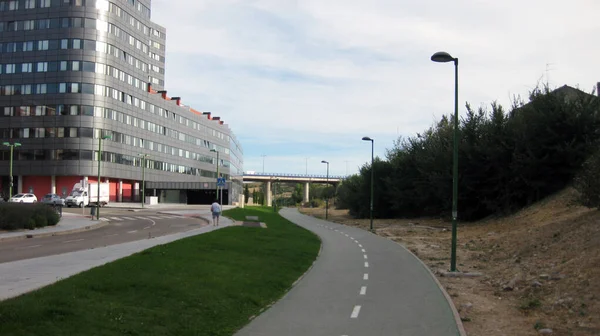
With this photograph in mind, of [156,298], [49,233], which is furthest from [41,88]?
[156,298]

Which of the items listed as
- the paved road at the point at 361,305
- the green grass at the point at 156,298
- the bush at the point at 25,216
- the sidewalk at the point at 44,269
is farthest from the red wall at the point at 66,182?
the green grass at the point at 156,298

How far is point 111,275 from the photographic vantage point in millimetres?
11547

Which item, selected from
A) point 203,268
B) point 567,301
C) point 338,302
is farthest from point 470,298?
point 203,268

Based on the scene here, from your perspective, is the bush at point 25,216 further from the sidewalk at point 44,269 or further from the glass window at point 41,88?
the glass window at point 41,88

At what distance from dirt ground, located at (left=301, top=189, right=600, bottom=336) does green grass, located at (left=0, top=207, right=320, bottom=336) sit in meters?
4.47

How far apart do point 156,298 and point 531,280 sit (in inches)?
385

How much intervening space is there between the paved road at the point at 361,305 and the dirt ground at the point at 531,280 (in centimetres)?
66

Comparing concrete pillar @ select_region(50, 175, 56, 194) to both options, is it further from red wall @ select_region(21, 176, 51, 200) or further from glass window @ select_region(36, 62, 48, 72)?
glass window @ select_region(36, 62, 48, 72)

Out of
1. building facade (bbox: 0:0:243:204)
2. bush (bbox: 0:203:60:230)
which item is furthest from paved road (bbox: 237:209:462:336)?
building facade (bbox: 0:0:243:204)

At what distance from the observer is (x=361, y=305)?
12055 mm

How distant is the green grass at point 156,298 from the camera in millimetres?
7750

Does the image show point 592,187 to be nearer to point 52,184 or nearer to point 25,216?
point 25,216

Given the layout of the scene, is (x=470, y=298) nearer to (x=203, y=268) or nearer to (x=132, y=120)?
(x=203, y=268)

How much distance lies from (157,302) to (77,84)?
81.9 meters
